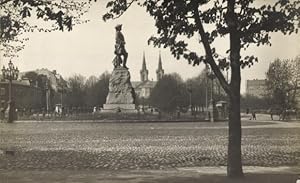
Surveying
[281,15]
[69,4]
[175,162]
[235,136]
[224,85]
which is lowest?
[175,162]

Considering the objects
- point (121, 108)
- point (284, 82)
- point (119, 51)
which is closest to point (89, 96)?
point (119, 51)

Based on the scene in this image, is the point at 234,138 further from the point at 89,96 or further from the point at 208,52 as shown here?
the point at 89,96

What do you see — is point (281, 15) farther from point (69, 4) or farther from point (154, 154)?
point (154, 154)

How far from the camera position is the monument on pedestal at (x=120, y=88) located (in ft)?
168

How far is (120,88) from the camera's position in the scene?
5150cm

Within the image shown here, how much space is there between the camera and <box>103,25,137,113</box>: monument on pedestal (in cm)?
5116

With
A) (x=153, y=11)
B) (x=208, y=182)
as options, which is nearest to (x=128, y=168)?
(x=208, y=182)

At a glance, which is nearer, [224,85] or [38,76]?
[224,85]

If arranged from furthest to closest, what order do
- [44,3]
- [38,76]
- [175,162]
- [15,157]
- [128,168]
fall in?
[38,76] → [15,157] → [175,162] → [128,168] → [44,3]

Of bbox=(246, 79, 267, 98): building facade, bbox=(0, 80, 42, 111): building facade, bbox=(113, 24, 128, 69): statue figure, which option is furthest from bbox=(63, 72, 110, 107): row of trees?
bbox=(246, 79, 267, 98): building facade

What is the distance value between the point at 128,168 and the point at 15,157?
177 inches

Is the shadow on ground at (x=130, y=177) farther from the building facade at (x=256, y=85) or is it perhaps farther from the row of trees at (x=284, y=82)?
the building facade at (x=256, y=85)

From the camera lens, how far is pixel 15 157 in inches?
576

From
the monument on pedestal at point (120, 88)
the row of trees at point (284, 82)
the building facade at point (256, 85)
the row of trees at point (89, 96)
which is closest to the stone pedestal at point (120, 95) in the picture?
the monument on pedestal at point (120, 88)
